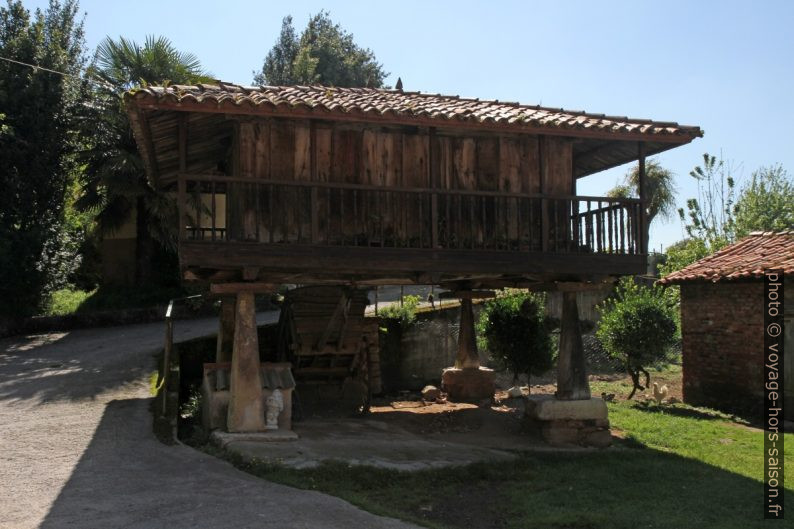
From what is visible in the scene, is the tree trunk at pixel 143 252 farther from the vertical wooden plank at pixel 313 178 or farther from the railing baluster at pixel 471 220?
the railing baluster at pixel 471 220

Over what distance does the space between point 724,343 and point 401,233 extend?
8.71 m

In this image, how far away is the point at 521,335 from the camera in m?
14.6

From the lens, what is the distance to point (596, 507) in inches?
277

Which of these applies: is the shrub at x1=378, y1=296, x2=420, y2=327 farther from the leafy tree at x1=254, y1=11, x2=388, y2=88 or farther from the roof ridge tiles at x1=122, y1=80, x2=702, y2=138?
the leafy tree at x1=254, y1=11, x2=388, y2=88

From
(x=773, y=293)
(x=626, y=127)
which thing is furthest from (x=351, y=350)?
(x=773, y=293)

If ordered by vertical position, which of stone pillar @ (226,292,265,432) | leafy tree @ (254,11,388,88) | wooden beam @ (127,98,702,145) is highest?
leafy tree @ (254,11,388,88)

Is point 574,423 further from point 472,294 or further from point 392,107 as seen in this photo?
point 392,107

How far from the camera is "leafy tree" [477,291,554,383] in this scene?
14.6 metres

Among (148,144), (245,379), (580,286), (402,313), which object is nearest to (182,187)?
(148,144)

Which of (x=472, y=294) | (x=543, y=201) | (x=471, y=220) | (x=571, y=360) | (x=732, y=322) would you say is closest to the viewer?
(x=471, y=220)

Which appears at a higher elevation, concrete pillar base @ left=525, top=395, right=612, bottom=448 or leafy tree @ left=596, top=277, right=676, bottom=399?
leafy tree @ left=596, top=277, right=676, bottom=399

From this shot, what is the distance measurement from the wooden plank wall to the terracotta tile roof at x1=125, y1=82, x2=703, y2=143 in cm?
44

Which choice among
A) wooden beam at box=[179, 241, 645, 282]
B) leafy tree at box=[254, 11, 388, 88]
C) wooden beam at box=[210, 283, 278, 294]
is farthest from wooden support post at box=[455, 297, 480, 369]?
leafy tree at box=[254, 11, 388, 88]

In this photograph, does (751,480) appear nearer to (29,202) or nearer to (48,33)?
(29,202)
